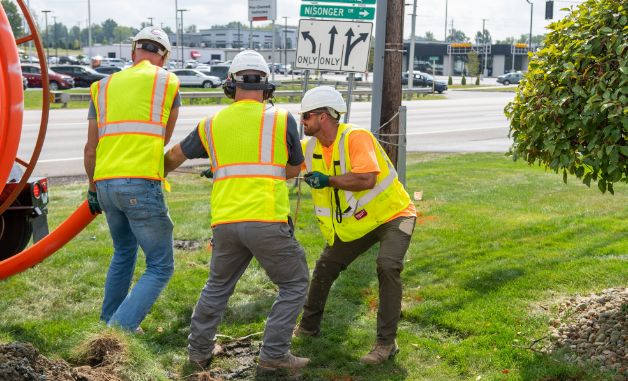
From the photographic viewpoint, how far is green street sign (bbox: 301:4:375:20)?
9539mm

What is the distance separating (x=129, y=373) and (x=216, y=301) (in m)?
0.76

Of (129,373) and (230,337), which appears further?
(230,337)

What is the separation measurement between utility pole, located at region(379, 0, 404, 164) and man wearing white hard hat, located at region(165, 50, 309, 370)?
11.3 feet

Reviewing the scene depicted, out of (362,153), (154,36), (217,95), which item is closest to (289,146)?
(362,153)

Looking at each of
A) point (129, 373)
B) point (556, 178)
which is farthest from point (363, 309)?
point (556, 178)

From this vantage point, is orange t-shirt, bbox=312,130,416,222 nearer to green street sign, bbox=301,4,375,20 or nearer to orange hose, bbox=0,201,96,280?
orange hose, bbox=0,201,96,280

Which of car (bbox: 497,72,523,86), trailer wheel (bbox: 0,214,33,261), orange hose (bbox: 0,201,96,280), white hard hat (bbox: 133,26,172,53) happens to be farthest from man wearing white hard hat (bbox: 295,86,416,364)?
car (bbox: 497,72,523,86)

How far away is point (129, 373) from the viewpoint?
4.53m

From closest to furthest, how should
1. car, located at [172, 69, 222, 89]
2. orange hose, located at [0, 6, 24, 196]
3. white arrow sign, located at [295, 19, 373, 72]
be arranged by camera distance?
1. orange hose, located at [0, 6, 24, 196]
2. white arrow sign, located at [295, 19, 373, 72]
3. car, located at [172, 69, 222, 89]

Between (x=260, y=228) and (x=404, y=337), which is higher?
(x=260, y=228)

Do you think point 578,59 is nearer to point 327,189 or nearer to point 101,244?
point 327,189

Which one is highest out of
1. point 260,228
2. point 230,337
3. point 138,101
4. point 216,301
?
point 138,101

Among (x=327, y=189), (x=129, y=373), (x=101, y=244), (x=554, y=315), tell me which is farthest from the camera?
(x=101, y=244)

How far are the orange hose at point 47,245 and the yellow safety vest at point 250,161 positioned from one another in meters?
1.39
